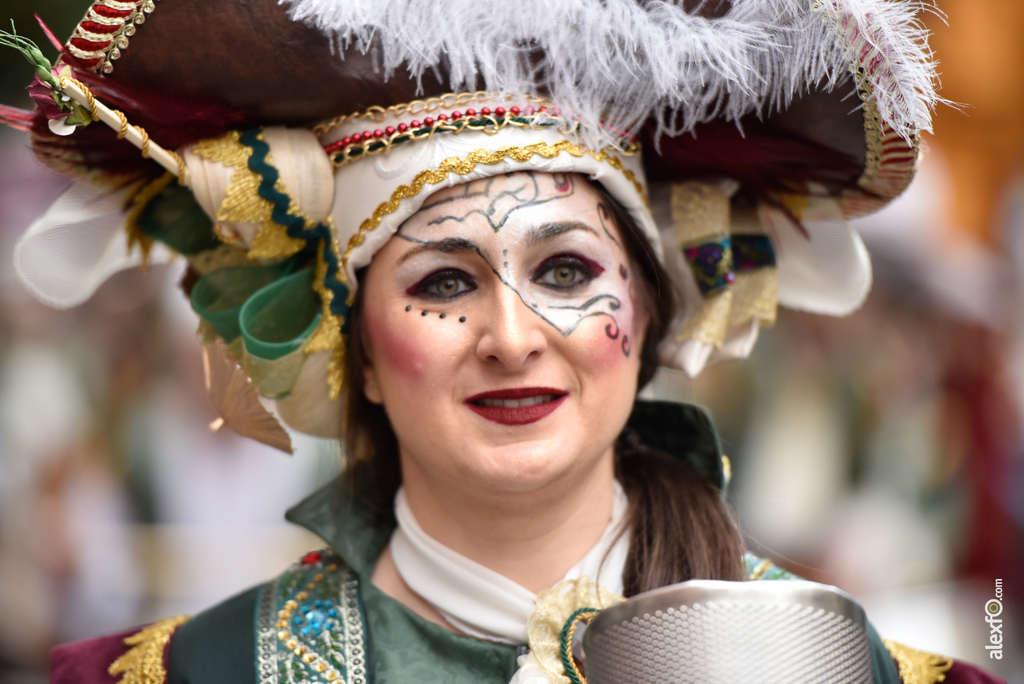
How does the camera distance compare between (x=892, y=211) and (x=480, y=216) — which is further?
(x=892, y=211)

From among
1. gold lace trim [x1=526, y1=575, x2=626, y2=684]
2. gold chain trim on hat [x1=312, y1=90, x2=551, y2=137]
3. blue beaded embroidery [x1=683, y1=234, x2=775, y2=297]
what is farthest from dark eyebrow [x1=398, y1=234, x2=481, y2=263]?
gold lace trim [x1=526, y1=575, x2=626, y2=684]

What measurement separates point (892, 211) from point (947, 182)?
0.54 m

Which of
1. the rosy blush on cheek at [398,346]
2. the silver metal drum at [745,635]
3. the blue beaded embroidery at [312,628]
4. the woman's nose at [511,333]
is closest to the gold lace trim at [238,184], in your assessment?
the rosy blush on cheek at [398,346]

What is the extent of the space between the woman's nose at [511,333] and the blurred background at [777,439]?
260 cm

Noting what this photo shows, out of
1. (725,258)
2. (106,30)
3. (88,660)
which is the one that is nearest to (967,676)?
(725,258)

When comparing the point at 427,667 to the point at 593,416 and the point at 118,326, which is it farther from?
the point at 118,326

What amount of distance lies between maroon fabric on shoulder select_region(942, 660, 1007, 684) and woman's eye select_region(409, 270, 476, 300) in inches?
49.0

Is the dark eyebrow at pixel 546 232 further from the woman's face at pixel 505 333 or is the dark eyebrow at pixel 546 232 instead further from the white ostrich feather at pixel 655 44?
the white ostrich feather at pixel 655 44

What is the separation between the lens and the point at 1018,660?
407 centimetres

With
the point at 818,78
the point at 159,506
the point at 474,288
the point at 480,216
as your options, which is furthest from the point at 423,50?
the point at 159,506

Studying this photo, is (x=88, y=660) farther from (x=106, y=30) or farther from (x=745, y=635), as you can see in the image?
(x=745, y=635)

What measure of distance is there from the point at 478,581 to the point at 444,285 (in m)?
0.59

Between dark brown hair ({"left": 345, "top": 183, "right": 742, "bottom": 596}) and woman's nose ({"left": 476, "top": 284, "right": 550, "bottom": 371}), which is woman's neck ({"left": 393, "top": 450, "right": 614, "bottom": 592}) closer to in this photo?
dark brown hair ({"left": 345, "top": 183, "right": 742, "bottom": 596})

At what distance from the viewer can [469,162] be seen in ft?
6.08
